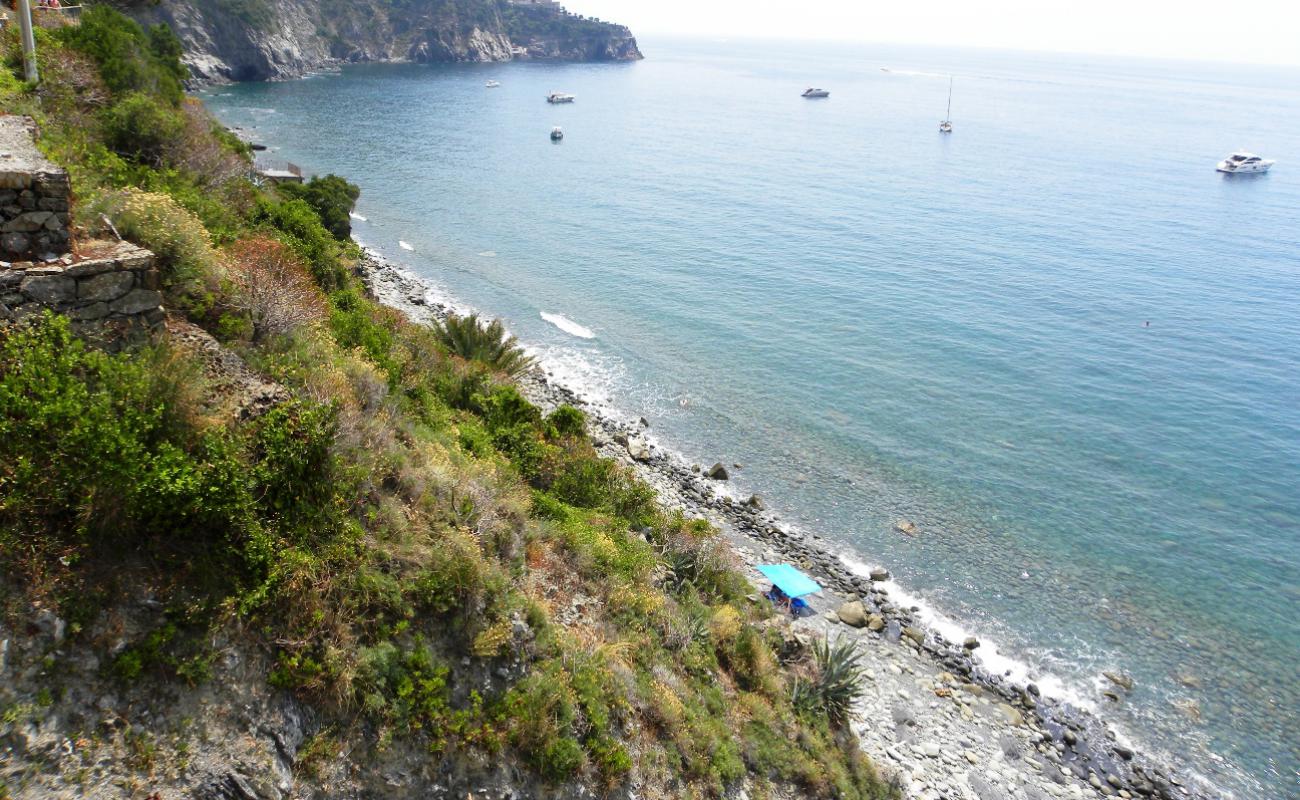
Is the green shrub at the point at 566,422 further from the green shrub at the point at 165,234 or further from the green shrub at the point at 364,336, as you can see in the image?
the green shrub at the point at 165,234

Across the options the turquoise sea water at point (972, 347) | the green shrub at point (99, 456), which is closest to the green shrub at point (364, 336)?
the green shrub at point (99, 456)

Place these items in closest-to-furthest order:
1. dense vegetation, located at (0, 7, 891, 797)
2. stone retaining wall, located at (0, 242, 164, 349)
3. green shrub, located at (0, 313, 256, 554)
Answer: green shrub, located at (0, 313, 256, 554), dense vegetation, located at (0, 7, 891, 797), stone retaining wall, located at (0, 242, 164, 349)

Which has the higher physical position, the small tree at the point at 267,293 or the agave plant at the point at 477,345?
the small tree at the point at 267,293

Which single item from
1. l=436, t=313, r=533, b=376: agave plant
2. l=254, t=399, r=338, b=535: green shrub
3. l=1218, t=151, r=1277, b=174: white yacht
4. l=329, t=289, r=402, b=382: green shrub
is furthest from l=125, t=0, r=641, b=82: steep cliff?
l=1218, t=151, r=1277, b=174: white yacht

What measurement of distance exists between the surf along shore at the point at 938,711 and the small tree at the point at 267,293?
1296 centimetres

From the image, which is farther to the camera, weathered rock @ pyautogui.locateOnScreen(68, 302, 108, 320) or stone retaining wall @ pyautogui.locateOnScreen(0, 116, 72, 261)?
weathered rock @ pyautogui.locateOnScreen(68, 302, 108, 320)

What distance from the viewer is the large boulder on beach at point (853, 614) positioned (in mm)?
22328

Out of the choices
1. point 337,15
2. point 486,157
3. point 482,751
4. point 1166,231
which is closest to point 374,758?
point 482,751

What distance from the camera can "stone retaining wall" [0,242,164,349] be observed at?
8750mm

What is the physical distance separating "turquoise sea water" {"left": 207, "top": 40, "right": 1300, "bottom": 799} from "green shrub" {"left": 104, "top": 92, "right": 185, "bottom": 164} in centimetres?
1974

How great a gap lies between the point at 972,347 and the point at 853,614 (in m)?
23.9

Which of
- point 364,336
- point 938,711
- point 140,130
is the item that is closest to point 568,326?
point 364,336

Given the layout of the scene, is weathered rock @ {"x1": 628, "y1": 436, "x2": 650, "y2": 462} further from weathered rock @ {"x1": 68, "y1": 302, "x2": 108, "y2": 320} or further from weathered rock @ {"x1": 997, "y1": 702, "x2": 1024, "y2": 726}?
weathered rock @ {"x1": 68, "y1": 302, "x2": 108, "y2": 320}

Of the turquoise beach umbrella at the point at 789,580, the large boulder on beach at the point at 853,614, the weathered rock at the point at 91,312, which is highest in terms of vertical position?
the weathered rock at the point at 91,312
